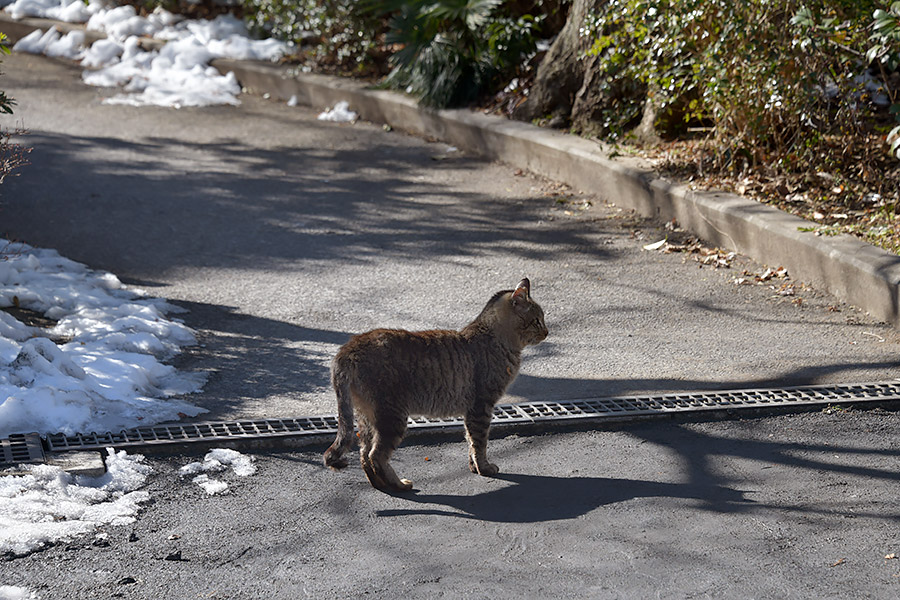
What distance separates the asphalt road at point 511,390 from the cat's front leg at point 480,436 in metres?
0.09

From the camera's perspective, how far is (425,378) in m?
4.57

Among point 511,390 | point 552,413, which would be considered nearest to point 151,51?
point 511,390

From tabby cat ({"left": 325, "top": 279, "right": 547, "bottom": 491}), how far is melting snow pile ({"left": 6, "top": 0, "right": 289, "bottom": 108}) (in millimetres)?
10799

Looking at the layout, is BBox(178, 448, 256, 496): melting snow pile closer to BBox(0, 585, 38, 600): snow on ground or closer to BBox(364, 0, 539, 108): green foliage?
BBox(0, 585, 38, 600): snow on ground

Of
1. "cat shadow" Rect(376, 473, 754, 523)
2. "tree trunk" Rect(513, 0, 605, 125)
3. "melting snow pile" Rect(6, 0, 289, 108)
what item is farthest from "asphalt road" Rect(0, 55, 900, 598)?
"melting snow pile" Rect(6, 0, 289, 108)

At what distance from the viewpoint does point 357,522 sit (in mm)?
4312

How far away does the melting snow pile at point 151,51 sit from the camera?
1524cm

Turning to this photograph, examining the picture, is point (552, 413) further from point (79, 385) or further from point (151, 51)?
point (151, 51)

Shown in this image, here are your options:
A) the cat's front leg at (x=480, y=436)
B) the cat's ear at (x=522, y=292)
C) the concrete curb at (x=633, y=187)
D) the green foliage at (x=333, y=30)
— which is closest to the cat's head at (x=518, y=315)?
the cat's ear at (x=522, y=292)

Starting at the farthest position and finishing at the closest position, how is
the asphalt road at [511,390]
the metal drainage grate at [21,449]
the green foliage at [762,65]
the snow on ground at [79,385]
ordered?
the green foliage at [762,65] < the metal drainage grate at [21,449] < the snow on ground at [79,385] < the asphalt road at [511,390]

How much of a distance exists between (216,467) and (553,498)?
1.60 m

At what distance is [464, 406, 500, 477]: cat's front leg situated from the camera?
4.73 metres

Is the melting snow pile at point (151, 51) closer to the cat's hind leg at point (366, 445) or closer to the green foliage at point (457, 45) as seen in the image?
the green foliage at point (457, 45)

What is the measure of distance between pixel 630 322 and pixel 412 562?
334cm
